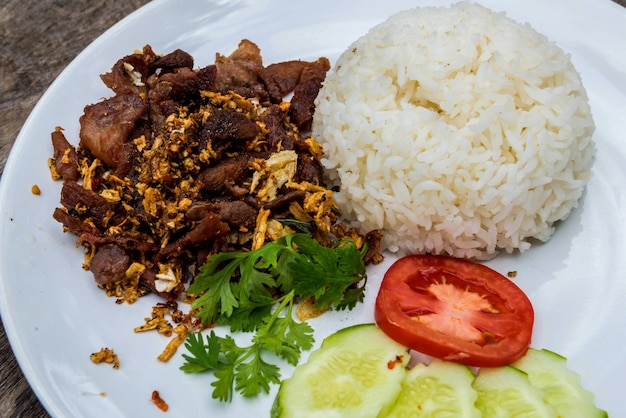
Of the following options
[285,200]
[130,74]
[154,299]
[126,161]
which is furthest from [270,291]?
[130,74]

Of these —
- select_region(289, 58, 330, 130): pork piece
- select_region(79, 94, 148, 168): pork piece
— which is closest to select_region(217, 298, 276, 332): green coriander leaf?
select_region(79, 94, 148, 168): pork piece

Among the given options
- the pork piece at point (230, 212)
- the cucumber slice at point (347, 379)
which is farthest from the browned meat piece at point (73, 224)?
the cucumber slice at point (347, 379)

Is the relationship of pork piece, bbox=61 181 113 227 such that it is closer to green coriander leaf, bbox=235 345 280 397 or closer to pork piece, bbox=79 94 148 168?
pork piece, bbox=79 94 148 168

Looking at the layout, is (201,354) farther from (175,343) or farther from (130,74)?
(130,74)

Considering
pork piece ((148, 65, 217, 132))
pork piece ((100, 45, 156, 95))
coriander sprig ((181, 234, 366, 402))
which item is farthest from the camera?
pork piece ((100, 45, 156, 95))

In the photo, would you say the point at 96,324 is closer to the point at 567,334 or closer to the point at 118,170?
the point at 118,170

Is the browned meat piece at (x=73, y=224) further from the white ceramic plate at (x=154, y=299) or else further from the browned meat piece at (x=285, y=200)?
the browned meat piece at (x=285, y=200)
